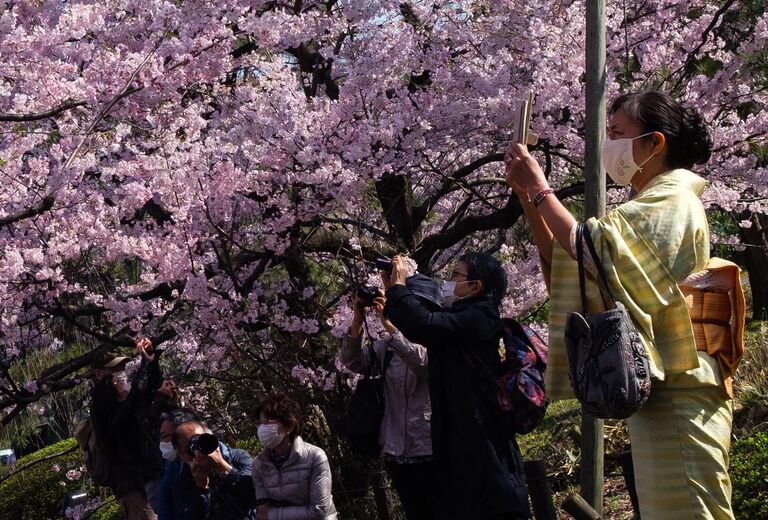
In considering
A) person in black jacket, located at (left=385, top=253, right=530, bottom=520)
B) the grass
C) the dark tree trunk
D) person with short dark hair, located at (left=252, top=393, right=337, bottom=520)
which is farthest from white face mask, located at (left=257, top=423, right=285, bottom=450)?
the dark tree trunk

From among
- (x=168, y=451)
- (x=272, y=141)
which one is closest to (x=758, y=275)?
(x=272, y=141)

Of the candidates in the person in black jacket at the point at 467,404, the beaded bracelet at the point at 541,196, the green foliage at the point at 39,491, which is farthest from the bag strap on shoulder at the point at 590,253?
the green foliage at the point at 39,491

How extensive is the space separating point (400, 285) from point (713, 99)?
4250mm

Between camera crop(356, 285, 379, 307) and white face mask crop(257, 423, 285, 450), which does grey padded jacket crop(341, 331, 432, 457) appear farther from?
white face mask crop(257, 423, 285, 450)

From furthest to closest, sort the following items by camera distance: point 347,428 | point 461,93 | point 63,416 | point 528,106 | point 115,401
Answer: point 63,416, point 461,93, point 115,401, point 347,428, point 528,106

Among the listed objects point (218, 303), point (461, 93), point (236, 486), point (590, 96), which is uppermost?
point (461, 93)

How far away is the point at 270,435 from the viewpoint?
4.84 meters

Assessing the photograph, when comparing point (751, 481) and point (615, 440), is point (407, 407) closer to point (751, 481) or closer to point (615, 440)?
point (751, 481)

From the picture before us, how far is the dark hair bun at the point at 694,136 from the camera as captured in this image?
285 cm

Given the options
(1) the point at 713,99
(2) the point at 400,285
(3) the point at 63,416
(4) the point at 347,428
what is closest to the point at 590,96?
(2) the point at 400,285

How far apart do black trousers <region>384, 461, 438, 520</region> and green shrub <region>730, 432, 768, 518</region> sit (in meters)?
1.65

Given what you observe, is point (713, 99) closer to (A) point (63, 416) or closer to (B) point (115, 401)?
(B) point (115, 401)

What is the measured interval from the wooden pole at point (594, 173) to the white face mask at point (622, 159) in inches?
80.7

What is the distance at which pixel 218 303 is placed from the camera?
698 centimetres
